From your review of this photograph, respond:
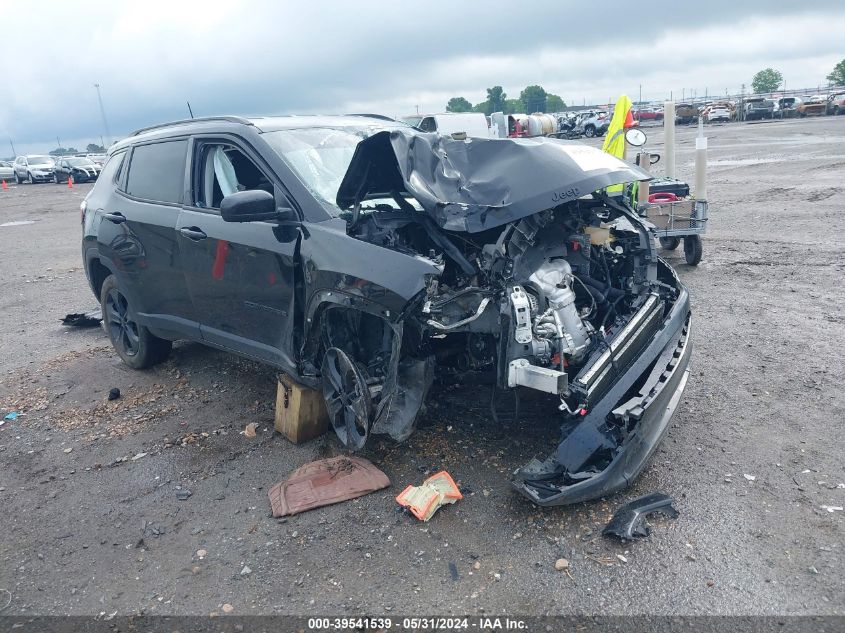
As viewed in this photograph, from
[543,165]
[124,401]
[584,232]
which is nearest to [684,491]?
[584,232]

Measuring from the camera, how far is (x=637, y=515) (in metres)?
3.28

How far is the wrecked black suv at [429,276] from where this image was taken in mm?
3406

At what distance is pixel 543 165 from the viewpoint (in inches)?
147

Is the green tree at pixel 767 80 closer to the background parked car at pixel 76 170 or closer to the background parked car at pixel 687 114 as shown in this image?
the background parked car at pixel 687 114

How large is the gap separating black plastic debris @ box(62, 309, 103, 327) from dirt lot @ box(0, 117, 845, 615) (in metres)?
0.94

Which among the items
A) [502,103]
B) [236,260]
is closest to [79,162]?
[236,260]

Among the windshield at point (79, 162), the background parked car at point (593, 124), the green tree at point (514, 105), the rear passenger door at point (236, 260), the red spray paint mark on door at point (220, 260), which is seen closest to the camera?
the rear passenger door at point (236, 260)

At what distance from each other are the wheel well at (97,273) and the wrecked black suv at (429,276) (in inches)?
56.5

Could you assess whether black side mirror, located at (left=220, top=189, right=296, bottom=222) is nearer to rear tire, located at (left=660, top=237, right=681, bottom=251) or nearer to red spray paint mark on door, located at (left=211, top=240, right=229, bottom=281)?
red spray paint mark on door, located at (left=211, top=240, right=229, bottom=281)

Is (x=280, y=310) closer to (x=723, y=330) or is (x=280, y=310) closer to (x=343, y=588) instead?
(x=343, y=588)

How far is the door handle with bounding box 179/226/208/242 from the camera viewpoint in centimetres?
458

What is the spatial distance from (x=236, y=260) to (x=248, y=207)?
2.16 ft

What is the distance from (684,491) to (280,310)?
255 centimetres

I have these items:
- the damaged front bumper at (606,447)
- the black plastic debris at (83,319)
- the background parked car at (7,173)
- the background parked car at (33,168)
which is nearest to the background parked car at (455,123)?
the black plastic debris at (83,319)
